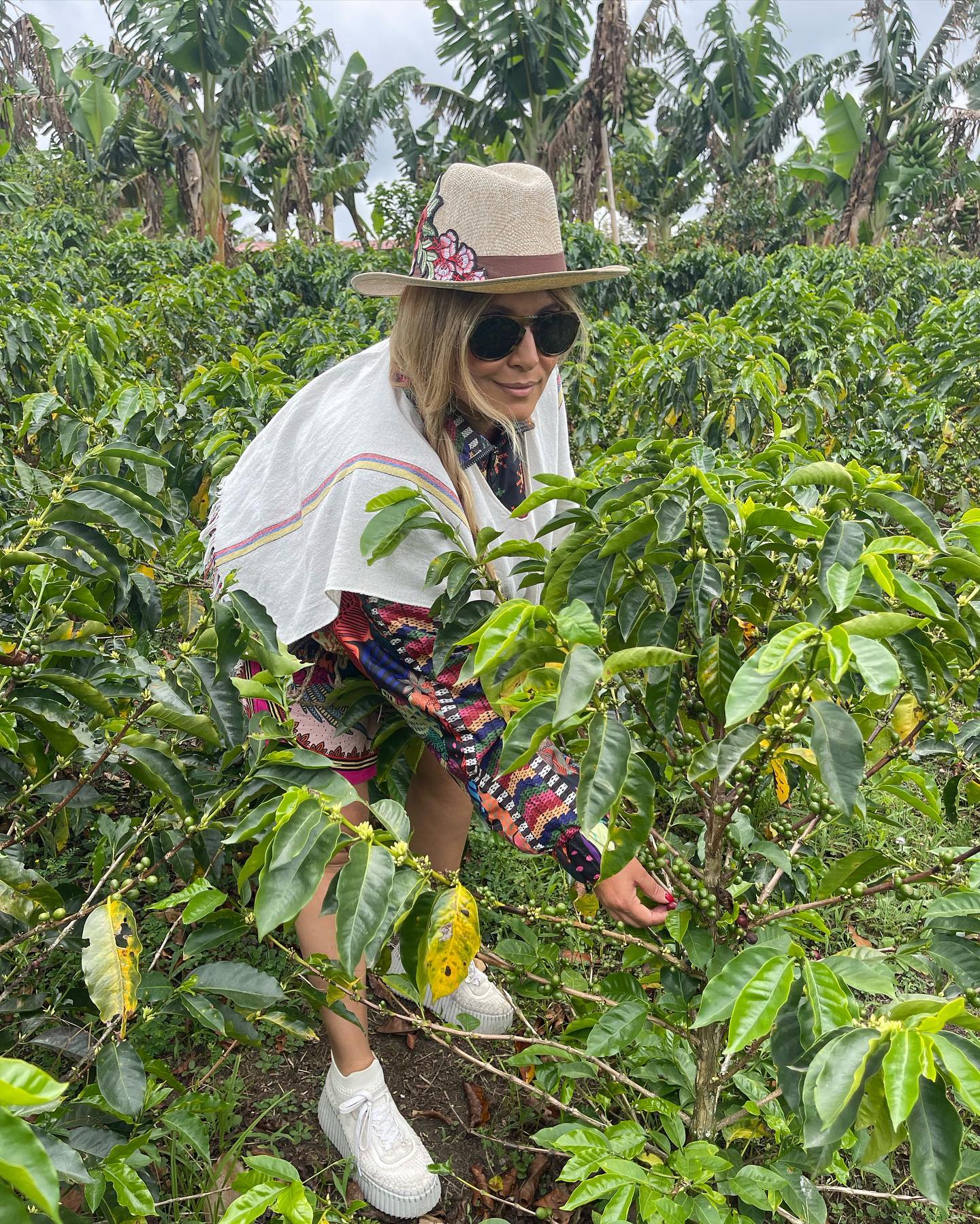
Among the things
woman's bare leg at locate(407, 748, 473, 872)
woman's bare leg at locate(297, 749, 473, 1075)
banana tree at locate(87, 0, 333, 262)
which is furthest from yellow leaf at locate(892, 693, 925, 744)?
banana tree at locate(87, 0, 333, 262)

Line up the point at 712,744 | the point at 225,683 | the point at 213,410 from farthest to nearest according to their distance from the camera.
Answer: the point at 213,410 < the point at 225,683 < the point at 712,744

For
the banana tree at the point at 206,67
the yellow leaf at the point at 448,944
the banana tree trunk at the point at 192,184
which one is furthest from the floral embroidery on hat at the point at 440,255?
the banana tree trunk at the point at 192,184

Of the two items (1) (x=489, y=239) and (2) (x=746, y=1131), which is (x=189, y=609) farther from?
(2) (x=746, y=1131)

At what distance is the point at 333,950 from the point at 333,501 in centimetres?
80

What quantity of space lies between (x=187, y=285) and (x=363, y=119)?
1670cm

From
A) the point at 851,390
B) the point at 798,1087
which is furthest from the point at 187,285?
the point at 798,1087

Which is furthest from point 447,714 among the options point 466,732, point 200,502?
point 200,502

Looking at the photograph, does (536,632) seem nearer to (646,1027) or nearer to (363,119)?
(646,1027)

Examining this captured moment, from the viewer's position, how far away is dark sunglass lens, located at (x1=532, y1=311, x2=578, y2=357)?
62.4 inches

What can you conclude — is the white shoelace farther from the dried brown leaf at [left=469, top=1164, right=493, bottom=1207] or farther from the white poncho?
the white poncho

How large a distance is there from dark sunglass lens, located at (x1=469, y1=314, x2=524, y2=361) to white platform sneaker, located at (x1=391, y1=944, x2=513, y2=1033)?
4.16ft

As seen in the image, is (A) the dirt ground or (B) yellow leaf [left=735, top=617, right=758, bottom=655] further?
(A) the dirt ground

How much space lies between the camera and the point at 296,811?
2.95 feet

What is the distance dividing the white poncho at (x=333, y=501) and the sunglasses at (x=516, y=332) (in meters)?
0.17
